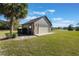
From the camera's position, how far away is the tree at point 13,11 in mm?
3861

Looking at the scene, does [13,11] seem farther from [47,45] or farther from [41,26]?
[47,45]

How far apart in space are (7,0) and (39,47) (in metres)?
1.01

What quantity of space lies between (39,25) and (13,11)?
543 millimetres

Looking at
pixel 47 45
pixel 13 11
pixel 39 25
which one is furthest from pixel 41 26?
pixel 13 11

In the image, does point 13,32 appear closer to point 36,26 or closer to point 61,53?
point 36,26

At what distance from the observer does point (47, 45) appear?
3908 millimetres

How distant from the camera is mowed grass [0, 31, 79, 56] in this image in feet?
12.3

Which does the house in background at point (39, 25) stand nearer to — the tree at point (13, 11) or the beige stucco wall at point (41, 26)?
the beige stucco wall at point (41, 26)

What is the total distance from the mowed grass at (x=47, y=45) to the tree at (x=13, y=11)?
0.28 m

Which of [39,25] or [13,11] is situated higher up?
[13,11]

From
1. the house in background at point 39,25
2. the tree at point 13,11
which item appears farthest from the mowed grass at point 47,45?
the tree at point 13,11

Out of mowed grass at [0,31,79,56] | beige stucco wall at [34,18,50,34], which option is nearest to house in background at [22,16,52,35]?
beige stucco wall at [34,18,50,34]

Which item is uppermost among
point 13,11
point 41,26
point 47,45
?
point 13,11

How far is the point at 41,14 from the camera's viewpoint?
389 centimetres
